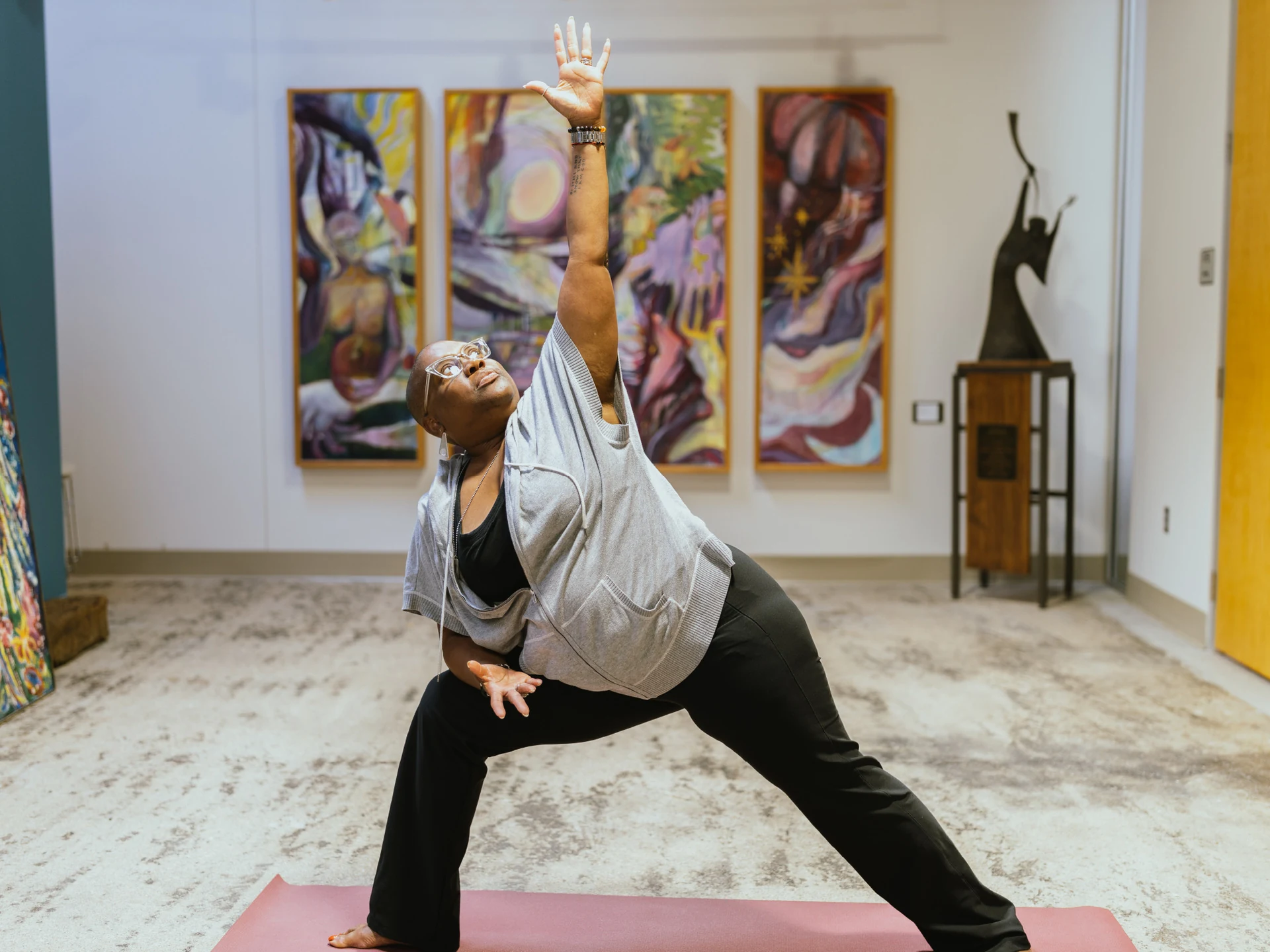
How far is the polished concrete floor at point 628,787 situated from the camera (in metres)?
2.36

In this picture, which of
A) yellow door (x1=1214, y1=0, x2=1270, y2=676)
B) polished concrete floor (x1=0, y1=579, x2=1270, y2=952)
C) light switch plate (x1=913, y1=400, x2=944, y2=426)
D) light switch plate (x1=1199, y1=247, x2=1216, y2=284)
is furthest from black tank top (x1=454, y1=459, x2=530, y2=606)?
light switch plate (x1=913, y1=400, x2=944, y2=426)

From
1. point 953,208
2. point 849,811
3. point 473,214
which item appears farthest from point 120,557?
point 849,811

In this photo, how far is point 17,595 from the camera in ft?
11.8

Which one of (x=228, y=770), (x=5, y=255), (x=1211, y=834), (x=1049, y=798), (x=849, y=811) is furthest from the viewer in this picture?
(x=5, y=255)

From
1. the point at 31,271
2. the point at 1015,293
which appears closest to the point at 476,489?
the point at 31,271

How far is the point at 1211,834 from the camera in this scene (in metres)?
2.63

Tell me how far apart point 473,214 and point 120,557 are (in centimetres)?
249

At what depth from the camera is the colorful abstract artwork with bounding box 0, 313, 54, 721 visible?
350 centimetres

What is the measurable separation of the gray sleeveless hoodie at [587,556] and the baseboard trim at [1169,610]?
331 centimetres

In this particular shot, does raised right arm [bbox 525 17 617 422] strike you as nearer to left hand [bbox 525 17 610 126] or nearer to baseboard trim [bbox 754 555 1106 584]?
left hand [bbox 525 17 610 126]

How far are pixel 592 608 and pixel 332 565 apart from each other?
428cm

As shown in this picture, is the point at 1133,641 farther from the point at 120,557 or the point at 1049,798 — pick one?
the point at 120,557

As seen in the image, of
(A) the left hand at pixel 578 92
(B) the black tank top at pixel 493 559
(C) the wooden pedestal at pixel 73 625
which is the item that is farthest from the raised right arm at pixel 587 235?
(C) the wooden pedestal at pixel 73 625

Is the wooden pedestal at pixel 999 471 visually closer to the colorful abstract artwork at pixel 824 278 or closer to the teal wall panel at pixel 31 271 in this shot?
the colorful abstract artwork at pixel 824 278
